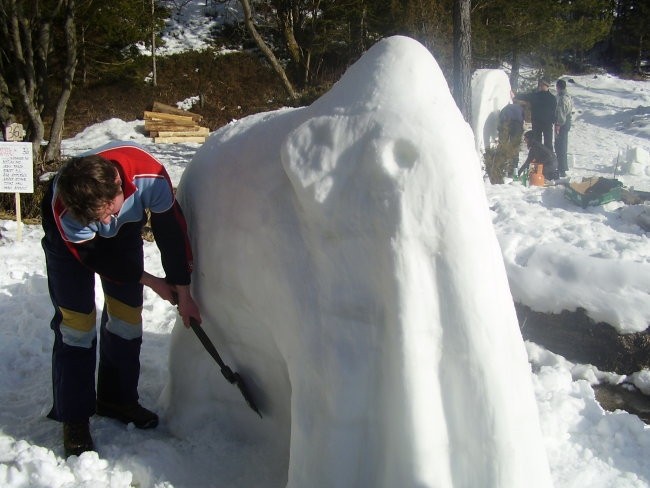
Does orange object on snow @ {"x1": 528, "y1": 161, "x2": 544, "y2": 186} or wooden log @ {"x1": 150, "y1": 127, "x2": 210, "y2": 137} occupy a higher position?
wooden log @ {"x1": 150, "y1": 127, "x2": 210, "y2": 137}

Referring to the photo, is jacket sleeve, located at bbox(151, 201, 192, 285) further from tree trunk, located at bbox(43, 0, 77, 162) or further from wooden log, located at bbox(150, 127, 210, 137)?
wooden log, located at bbox(150, 127, 210, 137)

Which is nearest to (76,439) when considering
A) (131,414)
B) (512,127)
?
(131,414)

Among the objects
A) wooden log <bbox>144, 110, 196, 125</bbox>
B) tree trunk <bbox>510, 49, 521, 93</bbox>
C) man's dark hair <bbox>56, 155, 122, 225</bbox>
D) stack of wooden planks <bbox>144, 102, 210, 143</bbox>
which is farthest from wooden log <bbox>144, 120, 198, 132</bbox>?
man's dark hair <bbox>56, 155, 122, 225</bbox>

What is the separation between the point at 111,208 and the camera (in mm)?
2549

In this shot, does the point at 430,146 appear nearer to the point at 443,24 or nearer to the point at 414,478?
the point at 414,478

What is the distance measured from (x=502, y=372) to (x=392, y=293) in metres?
0.42

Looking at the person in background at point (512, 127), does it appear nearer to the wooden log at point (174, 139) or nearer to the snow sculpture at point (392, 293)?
the wooden log at point (174, 139)

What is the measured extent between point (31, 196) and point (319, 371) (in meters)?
6.48

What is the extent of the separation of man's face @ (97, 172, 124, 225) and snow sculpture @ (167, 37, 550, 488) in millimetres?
596

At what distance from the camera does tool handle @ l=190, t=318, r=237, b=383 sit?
284cm

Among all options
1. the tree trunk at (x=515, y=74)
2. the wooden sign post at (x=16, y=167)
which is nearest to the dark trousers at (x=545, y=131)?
the wooden sign post at (x=16, y=167)

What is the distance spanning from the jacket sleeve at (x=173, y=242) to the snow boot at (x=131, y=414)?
34.5 inches

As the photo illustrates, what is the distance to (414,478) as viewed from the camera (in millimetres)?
1945

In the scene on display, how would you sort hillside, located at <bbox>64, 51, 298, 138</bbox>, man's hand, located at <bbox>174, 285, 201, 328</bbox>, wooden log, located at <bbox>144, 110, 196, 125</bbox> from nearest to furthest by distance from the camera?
man's hand, located at <bbox>174, 285, 201, 328</bbox>
wooden log, located at <bbox>144, 110, 196, 125</bbox>
hillside, located at <bbox>64, 51, 298, 138</bbox>
